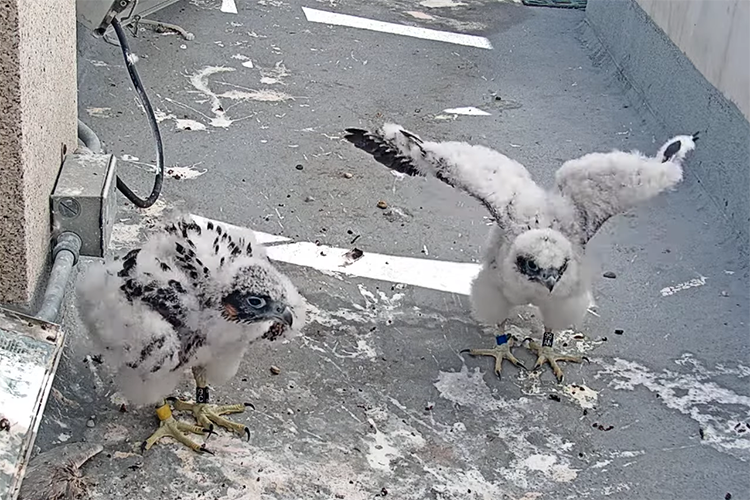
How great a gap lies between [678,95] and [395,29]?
9.44ft

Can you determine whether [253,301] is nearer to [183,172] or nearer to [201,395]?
[201,395]

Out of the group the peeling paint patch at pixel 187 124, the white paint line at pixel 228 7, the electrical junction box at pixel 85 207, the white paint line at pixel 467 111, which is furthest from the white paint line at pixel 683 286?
the white paint line at pixel 228 7

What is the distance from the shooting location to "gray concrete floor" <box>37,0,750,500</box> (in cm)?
350

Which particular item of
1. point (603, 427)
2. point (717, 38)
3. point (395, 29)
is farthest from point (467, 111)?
point (603, 427)

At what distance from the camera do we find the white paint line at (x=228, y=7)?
330 inches

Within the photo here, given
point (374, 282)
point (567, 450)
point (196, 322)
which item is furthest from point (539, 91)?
point (196, 322)

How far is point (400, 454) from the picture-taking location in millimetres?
3574

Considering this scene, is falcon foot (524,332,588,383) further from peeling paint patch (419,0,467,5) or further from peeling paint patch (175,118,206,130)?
peeling paint patch (419,0,467,5)

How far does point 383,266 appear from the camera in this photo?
4.80 m

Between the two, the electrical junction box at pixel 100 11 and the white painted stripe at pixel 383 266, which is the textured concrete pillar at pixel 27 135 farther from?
the white painted stripe at pixel 383 266

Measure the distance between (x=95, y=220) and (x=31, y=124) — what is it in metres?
0.45

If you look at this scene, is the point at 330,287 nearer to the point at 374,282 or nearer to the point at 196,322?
the point at 374,282

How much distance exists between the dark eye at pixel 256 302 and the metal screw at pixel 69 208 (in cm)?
67

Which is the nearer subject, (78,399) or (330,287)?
(78,399)
